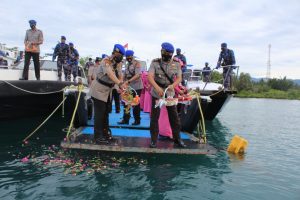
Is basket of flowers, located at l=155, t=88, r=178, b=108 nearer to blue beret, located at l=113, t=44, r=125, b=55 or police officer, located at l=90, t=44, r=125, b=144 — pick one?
police officer, located at l=90, t=44, r=125, b=144

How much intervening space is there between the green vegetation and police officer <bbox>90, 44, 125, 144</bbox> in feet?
175

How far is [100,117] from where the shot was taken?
6340 mm

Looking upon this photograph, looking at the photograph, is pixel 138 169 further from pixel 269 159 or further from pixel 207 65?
pixel 207 65

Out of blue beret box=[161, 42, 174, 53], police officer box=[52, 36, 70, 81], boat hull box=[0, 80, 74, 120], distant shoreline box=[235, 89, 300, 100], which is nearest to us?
blue beret box=[161, 42, 174, 53]

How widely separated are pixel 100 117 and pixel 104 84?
2.05 ft

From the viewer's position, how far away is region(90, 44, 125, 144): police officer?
6055mm

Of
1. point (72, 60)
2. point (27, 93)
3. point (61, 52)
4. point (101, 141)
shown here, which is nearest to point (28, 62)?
point (27, 93)

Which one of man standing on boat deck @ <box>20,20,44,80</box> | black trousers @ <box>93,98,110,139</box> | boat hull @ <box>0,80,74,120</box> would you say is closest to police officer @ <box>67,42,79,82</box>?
boat hull @ <box>0,80,74,120</box>

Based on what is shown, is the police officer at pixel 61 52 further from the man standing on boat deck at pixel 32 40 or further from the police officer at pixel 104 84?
the police officer at pixel 104 84

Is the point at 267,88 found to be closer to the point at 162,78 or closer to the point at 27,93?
the point at 27,93

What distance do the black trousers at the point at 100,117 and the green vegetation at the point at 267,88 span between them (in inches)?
2088

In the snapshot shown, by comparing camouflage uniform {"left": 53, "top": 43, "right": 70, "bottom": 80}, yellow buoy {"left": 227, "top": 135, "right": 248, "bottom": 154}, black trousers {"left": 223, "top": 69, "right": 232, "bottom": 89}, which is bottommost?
yellow buoy {"left": 227, "top": 135, "right": 248, "bottom": 154}

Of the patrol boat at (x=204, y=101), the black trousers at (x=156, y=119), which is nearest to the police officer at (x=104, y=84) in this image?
the black trousers at (x=156, y=119)

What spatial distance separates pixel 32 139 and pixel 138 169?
3787mm
